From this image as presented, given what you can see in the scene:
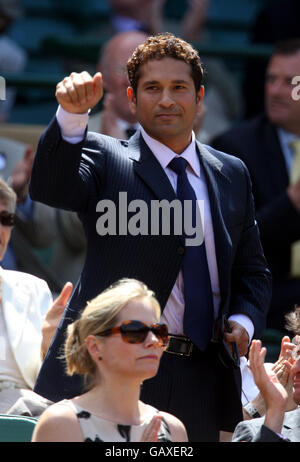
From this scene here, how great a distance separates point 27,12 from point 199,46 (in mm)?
1819

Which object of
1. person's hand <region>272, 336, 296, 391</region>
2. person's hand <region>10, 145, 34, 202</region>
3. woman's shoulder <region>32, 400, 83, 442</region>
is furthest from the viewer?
person's hand <region>10, 145, 34, 202</region>

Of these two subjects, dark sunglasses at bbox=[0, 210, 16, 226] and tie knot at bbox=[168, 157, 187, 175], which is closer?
tie knot at bbox=[168, 157, 187, 175]

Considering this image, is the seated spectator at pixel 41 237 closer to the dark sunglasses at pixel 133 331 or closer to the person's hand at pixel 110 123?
the person's hand at pixel 110 123

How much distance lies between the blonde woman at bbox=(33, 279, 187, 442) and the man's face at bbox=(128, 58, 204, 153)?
1.91ft

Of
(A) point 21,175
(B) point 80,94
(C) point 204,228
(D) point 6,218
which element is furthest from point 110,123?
(B) point 80,94

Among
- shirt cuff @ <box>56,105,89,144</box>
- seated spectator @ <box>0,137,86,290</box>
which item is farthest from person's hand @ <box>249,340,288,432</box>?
seated spectator @ <box>0,137,86,290</box>

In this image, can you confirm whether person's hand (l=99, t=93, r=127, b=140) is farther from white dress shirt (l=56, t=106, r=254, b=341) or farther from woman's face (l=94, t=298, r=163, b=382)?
woman's face (l=94, t=298, r=163, b=382)

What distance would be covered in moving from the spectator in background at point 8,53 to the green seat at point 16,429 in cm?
366

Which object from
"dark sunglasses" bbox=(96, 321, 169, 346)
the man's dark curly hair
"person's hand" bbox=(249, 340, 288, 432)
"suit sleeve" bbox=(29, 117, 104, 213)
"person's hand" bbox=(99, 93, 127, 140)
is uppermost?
"person's hand" bbox=(99, 93, 127, 140)

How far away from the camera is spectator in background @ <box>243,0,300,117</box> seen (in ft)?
22.4

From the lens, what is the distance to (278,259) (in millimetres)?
5340

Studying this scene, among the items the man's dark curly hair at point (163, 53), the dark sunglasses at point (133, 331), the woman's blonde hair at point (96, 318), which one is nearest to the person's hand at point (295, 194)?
the man's dark curly hair at point (163, 53)

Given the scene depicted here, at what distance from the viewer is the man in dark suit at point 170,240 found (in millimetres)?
3033

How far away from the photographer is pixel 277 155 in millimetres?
5426
